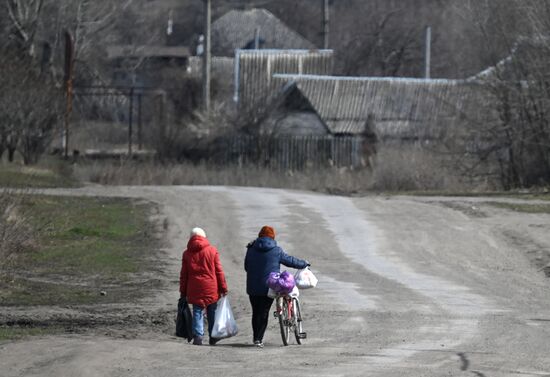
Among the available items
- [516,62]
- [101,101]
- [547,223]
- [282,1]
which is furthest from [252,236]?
[282,1]

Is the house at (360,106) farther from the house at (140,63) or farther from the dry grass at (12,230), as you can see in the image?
the dry grass at (12,230)

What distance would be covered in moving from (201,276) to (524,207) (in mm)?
16860

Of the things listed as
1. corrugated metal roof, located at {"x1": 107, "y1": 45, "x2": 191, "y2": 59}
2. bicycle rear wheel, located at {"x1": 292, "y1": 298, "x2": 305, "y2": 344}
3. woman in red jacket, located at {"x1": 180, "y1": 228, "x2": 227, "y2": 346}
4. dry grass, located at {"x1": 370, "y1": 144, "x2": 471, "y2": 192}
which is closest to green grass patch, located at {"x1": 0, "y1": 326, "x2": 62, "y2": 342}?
woman in red jacket, located at {"x1": 180, "y1": 228, "x2": 227, "y2": 346}

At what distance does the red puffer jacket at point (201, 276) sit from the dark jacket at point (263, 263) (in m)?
0.48

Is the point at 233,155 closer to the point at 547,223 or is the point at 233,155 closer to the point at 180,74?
the point at 180,74

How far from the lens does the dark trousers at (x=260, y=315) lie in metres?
13.5

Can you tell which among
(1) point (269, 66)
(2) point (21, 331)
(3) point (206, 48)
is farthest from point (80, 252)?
(1) point (269, 66)

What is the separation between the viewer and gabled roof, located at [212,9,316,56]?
80.4 metres

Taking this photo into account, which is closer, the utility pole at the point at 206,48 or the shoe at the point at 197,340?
the shoe at the point at 197,340

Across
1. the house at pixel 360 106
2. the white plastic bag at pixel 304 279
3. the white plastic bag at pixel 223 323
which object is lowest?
the white plastic bag at pixel 223 323

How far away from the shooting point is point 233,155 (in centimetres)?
4722

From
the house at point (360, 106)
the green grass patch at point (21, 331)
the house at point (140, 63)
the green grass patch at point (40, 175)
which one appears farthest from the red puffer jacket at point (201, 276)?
the house at point (140, 63)

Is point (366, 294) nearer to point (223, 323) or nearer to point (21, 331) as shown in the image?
point (223, 323)

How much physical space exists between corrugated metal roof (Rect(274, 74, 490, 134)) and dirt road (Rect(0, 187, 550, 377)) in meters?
18.3
